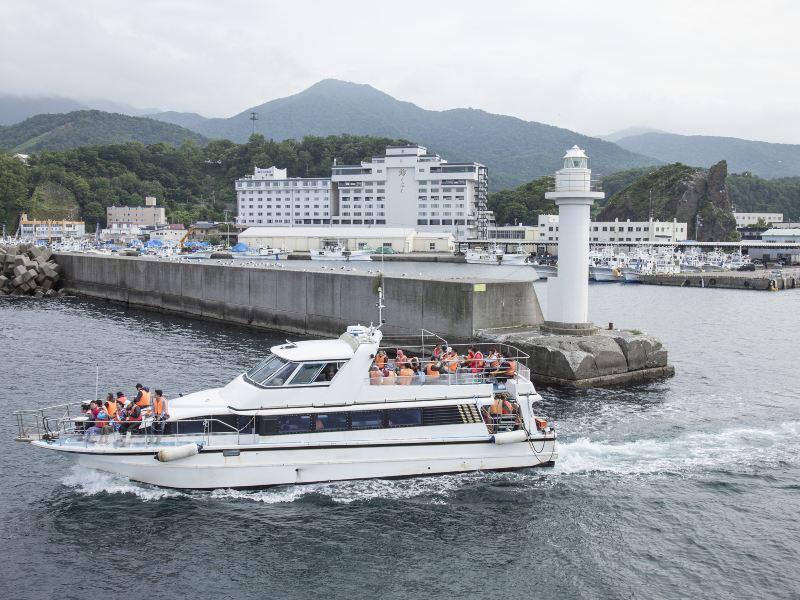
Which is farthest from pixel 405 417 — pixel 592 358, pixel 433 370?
pixel 592 358

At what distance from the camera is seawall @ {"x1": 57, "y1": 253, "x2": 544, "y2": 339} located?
103 ft

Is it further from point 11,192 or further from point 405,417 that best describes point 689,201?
point 405,417

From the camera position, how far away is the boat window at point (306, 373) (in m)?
17.6

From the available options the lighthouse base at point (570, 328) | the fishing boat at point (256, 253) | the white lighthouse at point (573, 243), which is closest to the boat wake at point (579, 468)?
the lighthouse base at point (570, 328)

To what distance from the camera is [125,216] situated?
158 m

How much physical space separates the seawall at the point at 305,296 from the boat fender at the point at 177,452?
16334 millimetres

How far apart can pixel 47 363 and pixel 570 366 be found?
22.4 meters

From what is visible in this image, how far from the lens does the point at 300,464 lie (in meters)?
17.0

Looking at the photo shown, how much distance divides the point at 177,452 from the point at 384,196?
433 ft

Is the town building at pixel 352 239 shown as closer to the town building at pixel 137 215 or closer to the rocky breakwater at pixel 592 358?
the town building at pixel 137 215

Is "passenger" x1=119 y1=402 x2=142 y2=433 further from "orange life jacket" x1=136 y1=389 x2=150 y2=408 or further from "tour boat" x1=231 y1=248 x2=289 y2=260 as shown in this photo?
"tour boat" x1=231 y1=248 x2=289 y2=260

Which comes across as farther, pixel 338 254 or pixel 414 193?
pixel 414 193

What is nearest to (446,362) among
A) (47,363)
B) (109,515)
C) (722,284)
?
(109,515)

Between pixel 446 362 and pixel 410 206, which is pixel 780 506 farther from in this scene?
pixel 410 206
